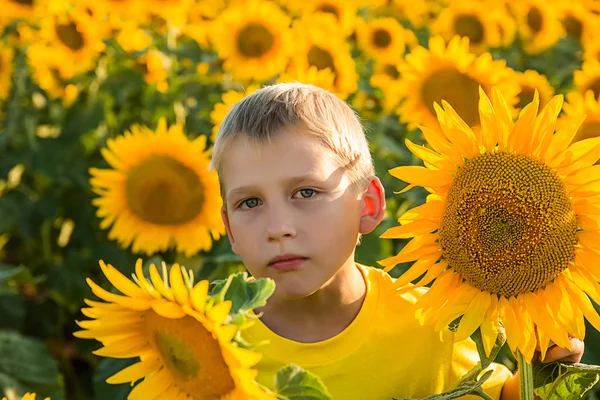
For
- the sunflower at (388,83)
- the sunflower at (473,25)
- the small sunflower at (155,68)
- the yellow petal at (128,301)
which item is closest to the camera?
the yellow petal at (128,301)

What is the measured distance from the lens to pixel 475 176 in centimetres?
145

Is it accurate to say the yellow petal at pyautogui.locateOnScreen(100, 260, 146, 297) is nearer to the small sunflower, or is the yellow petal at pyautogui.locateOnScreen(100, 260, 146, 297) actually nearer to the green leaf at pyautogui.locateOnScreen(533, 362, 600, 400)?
the green leaf at pyautogui.locateOnScreen(533, 362, 600, 400)

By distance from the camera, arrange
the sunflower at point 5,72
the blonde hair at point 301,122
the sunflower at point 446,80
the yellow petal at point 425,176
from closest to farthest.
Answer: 1. the yellow petal at point 425,176
2. the blonde hair at point 301,122
3. the sunflower at point 446,80
4. the sunflower at point 5,72

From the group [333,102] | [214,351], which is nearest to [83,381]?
[333,102]

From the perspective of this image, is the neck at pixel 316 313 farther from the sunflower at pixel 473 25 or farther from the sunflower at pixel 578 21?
the sunflower at pixel 578 21

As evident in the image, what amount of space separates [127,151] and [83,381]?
75cm

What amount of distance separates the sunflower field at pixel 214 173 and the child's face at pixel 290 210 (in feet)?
0.33

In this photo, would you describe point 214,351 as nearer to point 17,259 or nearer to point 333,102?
point 333,102

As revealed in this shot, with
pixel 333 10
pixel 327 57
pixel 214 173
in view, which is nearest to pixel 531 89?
pixel 327 57

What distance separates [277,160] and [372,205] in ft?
0.83

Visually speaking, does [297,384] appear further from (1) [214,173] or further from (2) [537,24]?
(2) [537,24]

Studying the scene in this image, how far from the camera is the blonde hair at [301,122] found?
63.2 inches

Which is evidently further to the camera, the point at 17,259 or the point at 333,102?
the point at 17,259

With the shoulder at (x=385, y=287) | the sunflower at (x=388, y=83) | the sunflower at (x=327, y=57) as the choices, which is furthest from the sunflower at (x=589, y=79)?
the shoulder at (x=385, y=287)
